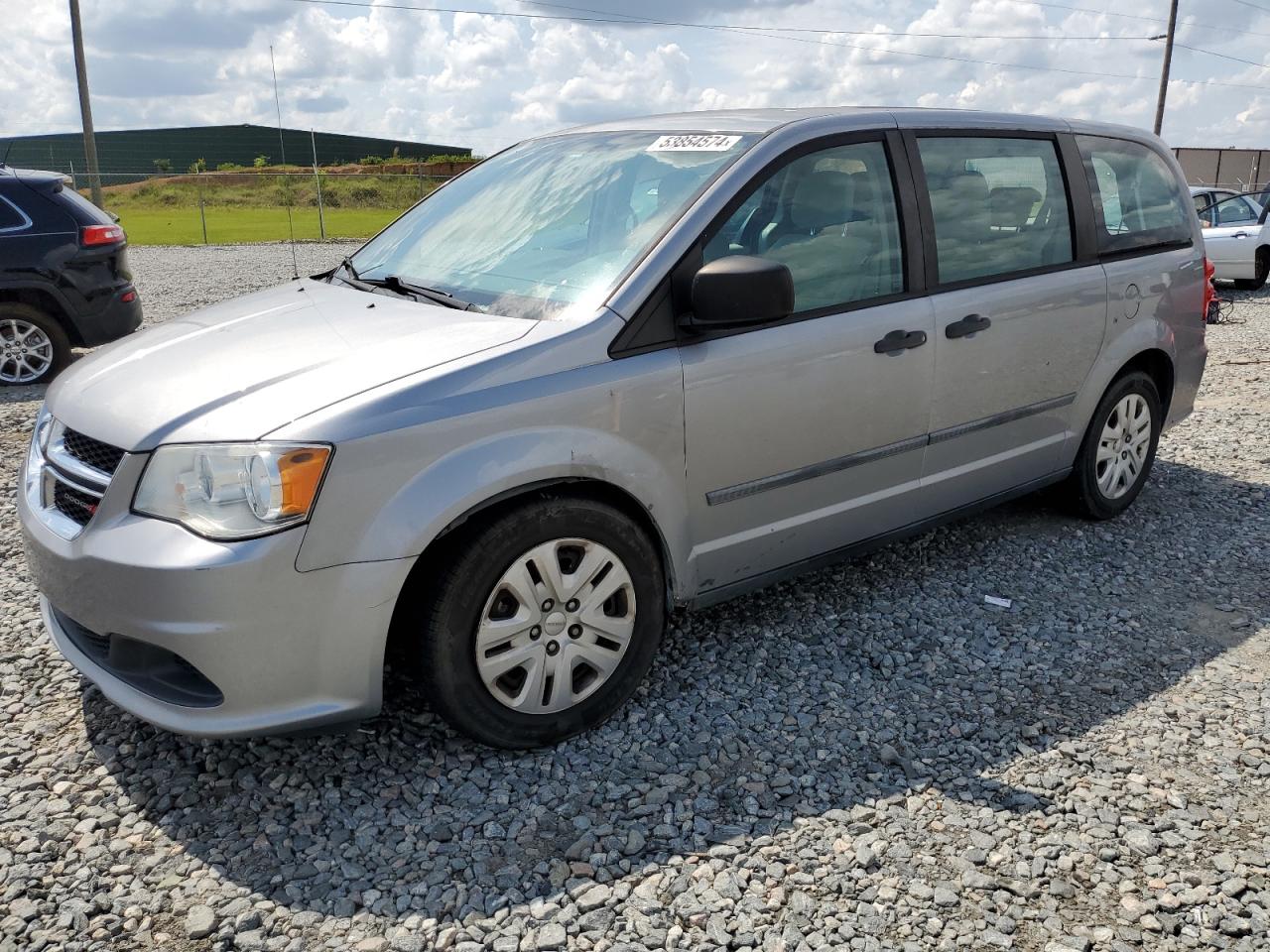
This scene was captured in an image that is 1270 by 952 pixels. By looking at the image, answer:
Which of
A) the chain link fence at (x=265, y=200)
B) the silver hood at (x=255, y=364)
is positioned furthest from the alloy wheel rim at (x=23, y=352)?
the chain link fence at (x=265, y=200)

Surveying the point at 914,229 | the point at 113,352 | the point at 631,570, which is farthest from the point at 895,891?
the point at 113,352

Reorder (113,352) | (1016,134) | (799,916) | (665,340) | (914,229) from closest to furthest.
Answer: (799,916)
(665,340)
(113,352)
(914,229)
(1016,134)

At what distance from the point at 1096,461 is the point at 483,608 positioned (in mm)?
3422

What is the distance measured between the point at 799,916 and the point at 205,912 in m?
1.45

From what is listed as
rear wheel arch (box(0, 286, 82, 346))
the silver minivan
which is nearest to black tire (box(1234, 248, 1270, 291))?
the silver minivan

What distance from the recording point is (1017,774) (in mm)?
3207

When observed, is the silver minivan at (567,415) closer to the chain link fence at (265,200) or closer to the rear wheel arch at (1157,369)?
the rear wheel arch at (1157,369)

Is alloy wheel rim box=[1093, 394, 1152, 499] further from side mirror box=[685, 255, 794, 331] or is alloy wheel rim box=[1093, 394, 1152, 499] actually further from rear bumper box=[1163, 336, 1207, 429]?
side mirror box=[685, 255, 794, 331]

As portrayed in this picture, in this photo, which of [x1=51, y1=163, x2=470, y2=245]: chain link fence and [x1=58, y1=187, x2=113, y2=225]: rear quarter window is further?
[x1=51, y1=163, x2=470, y2=245]: chain link fence

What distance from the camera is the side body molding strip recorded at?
3.61 m

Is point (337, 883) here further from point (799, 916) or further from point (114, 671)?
point (799, 916)

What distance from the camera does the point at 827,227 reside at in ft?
12.5

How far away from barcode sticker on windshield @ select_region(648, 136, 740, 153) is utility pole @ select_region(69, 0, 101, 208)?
23204 mm

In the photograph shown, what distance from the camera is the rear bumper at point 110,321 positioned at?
888cm
